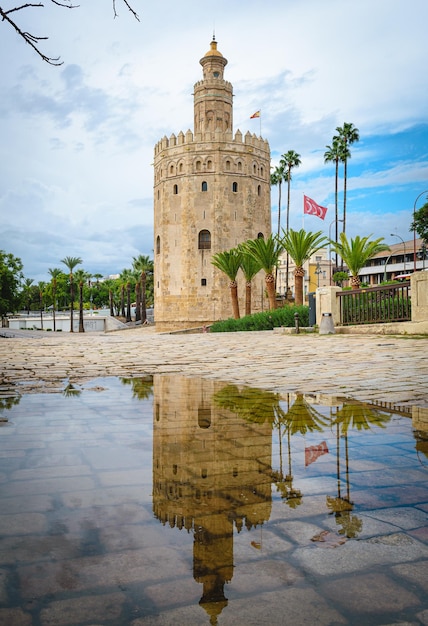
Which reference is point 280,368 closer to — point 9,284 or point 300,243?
point 300,243

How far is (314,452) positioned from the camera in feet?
12.6

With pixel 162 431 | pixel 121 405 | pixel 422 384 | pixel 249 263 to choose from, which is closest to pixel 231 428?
pixel 162 431

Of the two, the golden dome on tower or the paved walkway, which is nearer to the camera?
the paved walkway

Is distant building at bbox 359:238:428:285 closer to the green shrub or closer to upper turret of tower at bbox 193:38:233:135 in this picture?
upper turret of tower at bbox 193:38:233:135

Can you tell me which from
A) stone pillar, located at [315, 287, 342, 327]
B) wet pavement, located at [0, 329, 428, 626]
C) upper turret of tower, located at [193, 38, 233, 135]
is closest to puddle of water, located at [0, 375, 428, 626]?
wet pavement, located at [0, 329, 428, 626]

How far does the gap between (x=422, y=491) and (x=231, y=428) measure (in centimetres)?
194

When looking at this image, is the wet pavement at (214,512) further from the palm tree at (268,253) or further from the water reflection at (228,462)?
the palm tree at (268,253)

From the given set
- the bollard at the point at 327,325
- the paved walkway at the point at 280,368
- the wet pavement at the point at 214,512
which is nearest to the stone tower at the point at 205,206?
the bollard at the point at 327,325

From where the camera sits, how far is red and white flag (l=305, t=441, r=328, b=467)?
363 centimetres

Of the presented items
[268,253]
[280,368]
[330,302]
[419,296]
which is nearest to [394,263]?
[268,253]

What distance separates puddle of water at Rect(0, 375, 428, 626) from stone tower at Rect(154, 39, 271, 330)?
134 ft

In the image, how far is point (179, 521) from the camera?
258cm

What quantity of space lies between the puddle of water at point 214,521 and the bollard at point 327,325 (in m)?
15.8

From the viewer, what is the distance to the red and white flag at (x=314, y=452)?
11.9 ft
